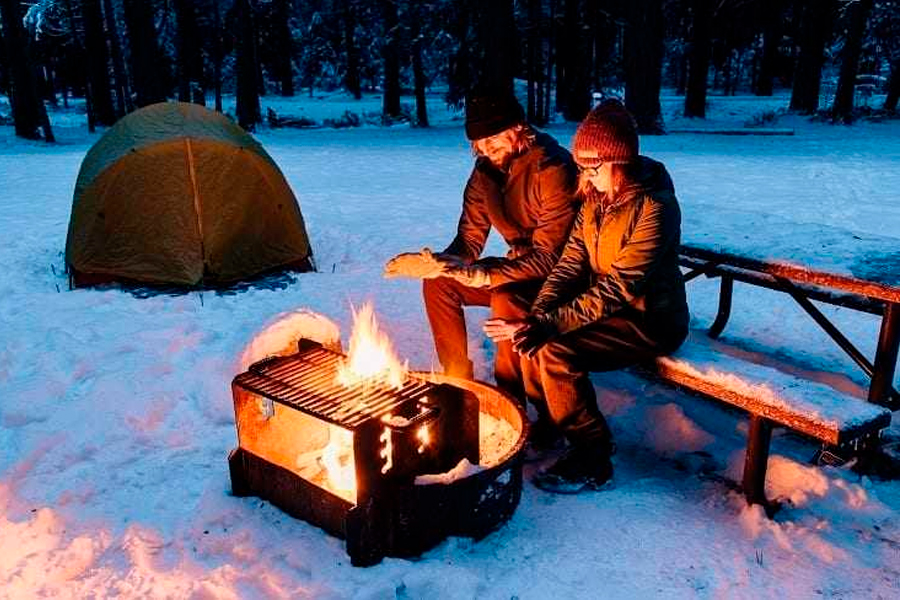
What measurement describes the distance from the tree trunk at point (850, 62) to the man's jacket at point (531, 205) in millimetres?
22702

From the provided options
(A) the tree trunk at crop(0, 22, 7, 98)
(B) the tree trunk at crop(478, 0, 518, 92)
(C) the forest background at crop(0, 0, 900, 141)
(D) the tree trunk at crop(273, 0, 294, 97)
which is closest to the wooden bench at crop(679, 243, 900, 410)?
(C) the forest background at crop(0, 0, 900, 141)

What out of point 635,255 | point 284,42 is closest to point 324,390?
point 635,255

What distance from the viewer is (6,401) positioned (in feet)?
15.5

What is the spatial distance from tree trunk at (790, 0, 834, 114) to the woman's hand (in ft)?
87.7

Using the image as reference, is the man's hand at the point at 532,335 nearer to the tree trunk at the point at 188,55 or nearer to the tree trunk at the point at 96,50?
the tree trunk at the point at 96,50

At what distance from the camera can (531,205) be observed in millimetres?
4281

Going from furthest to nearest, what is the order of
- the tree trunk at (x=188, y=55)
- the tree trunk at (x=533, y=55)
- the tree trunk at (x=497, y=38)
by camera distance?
the tree trunk at (x=188, y=55)
the tree trunk at (x=533, y=55)
the tree trunk at (x=497, y=38)

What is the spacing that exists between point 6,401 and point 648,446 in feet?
12.8

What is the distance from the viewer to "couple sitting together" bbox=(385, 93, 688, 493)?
3.65m

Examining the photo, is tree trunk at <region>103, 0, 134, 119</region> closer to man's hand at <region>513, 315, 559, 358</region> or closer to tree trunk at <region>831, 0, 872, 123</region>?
tree trunk at <region>831, 0, 872, 123</region>

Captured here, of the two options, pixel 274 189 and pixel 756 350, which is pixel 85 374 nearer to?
pixel 274 189

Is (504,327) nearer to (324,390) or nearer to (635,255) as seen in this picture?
(635,255)

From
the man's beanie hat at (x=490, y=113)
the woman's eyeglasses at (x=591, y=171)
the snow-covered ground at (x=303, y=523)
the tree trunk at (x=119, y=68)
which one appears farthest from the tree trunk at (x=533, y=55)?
the woman's eyeglasses at (x=591, y=171)

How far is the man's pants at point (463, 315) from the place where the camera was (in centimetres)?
416
